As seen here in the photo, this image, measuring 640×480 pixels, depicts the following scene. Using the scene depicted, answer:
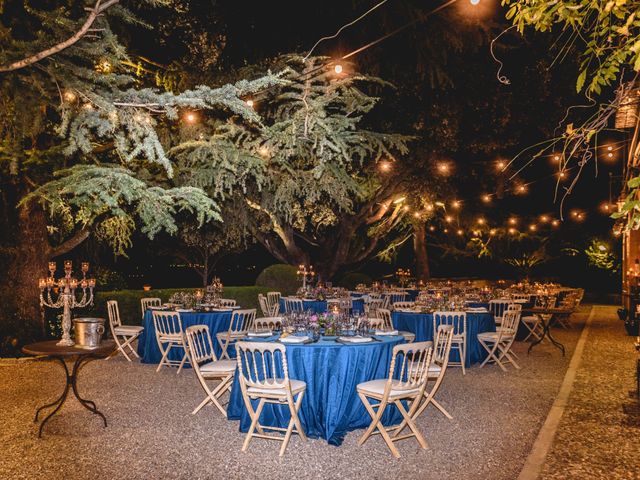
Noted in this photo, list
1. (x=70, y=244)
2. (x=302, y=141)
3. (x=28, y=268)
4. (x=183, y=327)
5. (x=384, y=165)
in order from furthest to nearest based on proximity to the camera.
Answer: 1. (x=384, y=165)
2. (x=70, y=244)
3. (x=28, y=268)
4. (x=183, y=327)
5. (x=302, y=141)

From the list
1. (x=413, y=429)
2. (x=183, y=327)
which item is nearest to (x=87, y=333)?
(x=413, y=429)

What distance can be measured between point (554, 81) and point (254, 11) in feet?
24.0

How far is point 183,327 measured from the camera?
8625 mm

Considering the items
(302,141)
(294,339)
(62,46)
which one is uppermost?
(62,46)

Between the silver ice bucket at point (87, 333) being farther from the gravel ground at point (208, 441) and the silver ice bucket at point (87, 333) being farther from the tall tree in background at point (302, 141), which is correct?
the tall tree in background at point (302, 141)

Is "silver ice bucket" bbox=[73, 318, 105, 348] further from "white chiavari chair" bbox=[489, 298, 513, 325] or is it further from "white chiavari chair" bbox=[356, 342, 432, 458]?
"white chiavari chair" bbox=[489, 298, 513, 325]

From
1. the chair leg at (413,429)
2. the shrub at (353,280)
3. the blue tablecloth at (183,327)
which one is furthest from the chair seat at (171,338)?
the shrub at (353,280)

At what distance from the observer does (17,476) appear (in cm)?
412

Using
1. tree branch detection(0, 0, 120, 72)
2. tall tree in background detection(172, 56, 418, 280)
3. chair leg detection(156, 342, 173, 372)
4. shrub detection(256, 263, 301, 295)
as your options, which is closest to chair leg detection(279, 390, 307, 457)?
tall tree in background detection(172, 56, 418, 280)

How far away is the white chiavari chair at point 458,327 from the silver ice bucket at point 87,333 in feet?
14.7

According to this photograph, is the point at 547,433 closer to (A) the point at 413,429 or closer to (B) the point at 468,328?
(A) the point at 413,429

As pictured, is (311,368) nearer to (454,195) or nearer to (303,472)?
(303,472)

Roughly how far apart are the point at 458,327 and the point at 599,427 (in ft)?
9.75

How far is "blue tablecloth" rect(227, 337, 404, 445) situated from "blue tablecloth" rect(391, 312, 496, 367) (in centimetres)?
346
